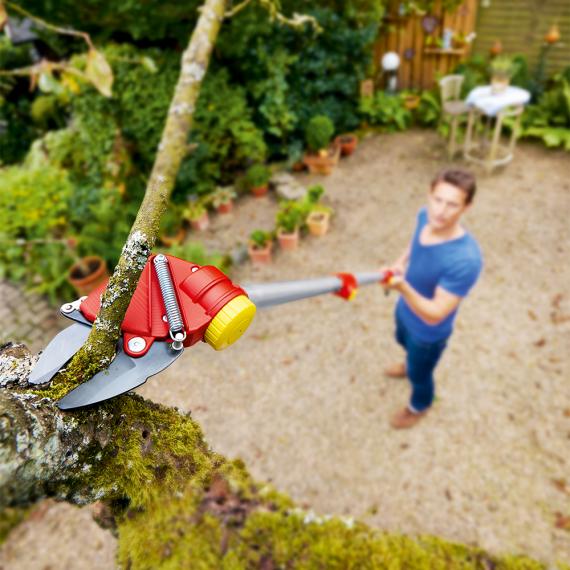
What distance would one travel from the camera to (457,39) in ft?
31.6

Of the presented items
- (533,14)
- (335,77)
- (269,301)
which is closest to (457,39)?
(533,14)

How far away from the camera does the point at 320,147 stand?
870 cm

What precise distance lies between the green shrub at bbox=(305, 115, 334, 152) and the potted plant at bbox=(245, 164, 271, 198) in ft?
3.83

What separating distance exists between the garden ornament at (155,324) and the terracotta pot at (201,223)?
6826mm

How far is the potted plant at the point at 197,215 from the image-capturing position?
24.8ft

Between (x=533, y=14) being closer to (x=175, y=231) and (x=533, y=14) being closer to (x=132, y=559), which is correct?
(x=175, y=231)

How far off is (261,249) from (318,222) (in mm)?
1149

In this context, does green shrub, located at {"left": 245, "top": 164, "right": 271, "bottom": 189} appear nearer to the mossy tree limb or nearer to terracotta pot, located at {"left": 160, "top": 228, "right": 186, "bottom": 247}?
terracotta pot, located at {"left": 160, "top": 228, "right": 186, "bottom": 247}

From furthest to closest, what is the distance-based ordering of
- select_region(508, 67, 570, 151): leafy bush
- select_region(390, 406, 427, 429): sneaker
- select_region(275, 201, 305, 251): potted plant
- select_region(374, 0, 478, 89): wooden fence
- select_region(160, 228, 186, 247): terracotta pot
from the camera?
select_region(374, 0, 478, 89): wooden fence, select_region(508, 67, 570, 151): leafy bush, select_region(160, 228, 186, 247): terracotta pot, select_region(275, 201, 305, 251): potted plant, select_region(390, 406, 427, 429): sneaker

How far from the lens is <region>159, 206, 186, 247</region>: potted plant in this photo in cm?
699

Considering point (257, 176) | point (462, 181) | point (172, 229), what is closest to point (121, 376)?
point (462, 181)

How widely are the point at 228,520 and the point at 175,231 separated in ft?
17.6

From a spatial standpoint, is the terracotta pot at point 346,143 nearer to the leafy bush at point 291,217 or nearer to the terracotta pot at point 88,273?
the leafy bush at point 291,217

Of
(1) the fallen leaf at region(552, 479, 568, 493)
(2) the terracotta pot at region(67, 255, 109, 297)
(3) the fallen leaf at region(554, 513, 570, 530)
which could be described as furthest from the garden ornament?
(2) the terracotta pot at region(67, 255, 109, 297)
